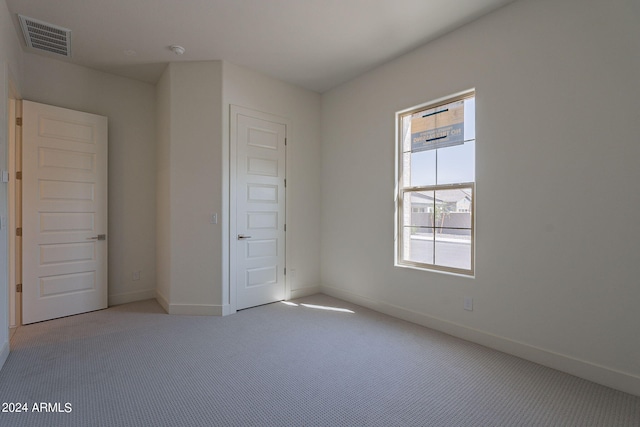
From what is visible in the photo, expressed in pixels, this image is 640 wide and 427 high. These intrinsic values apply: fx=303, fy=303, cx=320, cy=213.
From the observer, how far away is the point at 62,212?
3.50 metres

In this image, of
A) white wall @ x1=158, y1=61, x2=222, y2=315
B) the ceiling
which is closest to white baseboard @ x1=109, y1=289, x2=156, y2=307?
white wall @ x1=158, y1=61, x2=222, y2=315

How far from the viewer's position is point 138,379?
220cm

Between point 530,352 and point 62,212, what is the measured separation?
4949 millimetres

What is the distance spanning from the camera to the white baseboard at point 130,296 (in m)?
3.96

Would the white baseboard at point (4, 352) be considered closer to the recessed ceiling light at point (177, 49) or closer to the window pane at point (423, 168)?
the recessed ceiling light at point (177, 49)

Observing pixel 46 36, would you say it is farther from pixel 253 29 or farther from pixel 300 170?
pixel 300 170

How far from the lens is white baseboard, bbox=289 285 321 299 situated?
432cm

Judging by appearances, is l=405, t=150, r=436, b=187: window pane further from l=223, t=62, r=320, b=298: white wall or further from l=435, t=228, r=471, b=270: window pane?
l=223, t=62, r=320, b=298: white wall

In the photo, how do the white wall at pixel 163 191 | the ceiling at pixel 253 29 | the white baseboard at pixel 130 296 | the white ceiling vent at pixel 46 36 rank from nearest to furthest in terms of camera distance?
the ceiling at pixel 253 29, the white ceiling vent at pixel 46 36, the white wall at pixel 163 191, the white baseboard at pixel 130 296

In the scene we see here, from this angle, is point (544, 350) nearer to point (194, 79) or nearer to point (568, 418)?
point (568, 418)

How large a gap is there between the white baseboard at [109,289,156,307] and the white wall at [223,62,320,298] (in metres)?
1.93

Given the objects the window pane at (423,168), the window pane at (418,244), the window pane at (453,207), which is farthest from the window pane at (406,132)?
the window pane at (418,244)

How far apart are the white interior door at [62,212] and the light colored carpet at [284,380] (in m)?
0.41

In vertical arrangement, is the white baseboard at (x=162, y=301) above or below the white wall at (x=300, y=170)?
below
